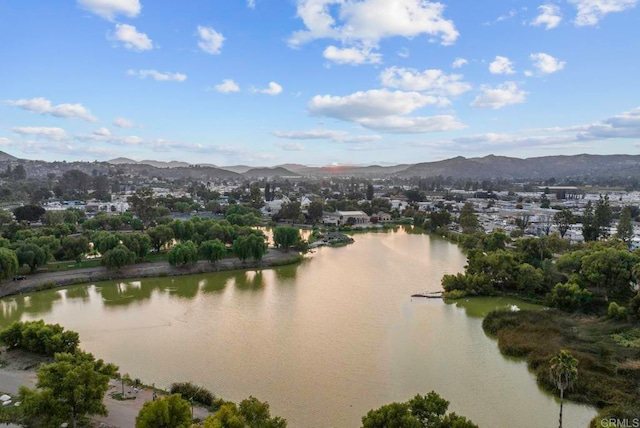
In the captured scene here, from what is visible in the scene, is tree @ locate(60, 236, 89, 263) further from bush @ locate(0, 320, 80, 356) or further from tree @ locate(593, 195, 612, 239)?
tree @ locate(593, 195, 612, 239)

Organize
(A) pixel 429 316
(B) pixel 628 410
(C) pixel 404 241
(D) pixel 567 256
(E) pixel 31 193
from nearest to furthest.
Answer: (B) pixel 628 410
(A) pixel 429 316
(D) pixel 567 256
(C) pixel 404 241
(E) pixel 31 193

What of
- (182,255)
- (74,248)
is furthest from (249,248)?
(74,248)

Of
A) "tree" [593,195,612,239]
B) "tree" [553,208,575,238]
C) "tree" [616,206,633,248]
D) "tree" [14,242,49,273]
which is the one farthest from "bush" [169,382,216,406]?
"tree" [553,208,575,238]

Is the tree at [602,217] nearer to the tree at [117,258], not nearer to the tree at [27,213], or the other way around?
the tree at [117,258]

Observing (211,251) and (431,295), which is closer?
(431,295)

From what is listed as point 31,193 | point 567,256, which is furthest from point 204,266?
point 31,193

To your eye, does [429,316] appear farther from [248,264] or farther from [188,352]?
[248,264]

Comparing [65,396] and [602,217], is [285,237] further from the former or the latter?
[602,217]
